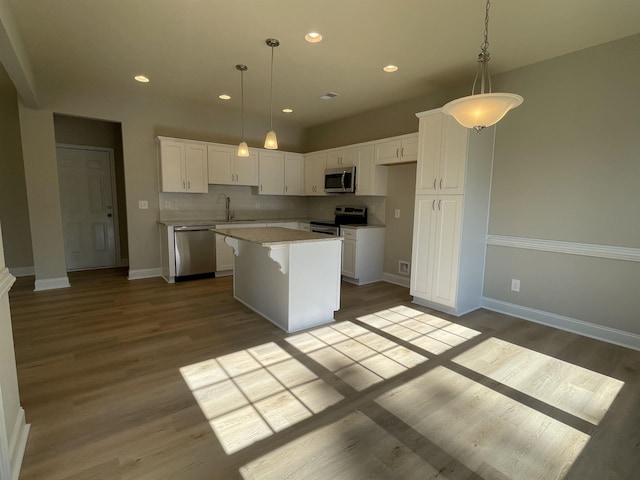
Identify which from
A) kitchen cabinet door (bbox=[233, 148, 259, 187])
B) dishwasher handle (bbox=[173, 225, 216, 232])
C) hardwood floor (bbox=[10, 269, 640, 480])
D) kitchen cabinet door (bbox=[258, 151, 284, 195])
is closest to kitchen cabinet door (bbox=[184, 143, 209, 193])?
kitchen cabinet door (bbox=[233, 148, 259, 187])

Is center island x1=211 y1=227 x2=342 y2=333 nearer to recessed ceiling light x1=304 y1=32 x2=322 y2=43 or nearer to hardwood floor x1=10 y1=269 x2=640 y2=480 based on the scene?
hardwood floor x1=10 y1=269 x2=640 y2=480

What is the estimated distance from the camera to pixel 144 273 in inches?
198

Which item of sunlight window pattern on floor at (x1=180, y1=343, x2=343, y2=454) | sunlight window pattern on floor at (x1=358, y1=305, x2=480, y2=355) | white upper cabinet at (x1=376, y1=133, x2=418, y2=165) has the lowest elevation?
sunlight window pattern on floor at (x1=180, y1=343, x2=343, y2=454)

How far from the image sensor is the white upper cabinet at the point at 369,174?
15.8ft

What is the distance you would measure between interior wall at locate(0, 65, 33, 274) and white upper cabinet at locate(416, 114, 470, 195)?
5.82 m

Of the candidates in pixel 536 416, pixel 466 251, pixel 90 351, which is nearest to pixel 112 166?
pixel 90 351

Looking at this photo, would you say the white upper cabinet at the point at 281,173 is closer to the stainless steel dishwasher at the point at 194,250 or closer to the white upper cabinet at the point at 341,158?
the white upper cabinet at the point at 341,158

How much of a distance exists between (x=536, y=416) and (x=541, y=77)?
3184 mm

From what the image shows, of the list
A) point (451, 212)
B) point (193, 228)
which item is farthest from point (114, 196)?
point (451, 212)

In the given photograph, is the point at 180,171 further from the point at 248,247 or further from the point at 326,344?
the point at 326,344

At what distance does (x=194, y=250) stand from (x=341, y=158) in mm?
2764

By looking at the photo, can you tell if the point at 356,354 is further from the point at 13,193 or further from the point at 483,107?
the point at 13,193

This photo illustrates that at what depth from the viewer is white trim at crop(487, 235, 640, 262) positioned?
2.83 metres

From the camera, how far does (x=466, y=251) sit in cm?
355
